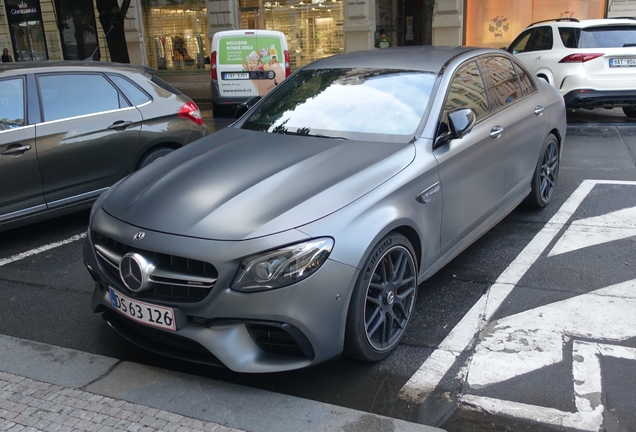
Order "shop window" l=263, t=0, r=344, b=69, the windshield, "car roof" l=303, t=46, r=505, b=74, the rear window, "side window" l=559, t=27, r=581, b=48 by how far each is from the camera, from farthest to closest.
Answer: "shop window" l=263, t=0, r=344, b=69, "side window" l=559, t=27, r=581, b=48, the rear window, "car roof" l=303, t=46, r=505, b=74, the windshield

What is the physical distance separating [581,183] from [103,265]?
18.0ft

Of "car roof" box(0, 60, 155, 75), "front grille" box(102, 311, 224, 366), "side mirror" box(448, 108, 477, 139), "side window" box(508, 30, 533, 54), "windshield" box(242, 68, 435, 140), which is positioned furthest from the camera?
"side window" box(508, 30, 533, 54)

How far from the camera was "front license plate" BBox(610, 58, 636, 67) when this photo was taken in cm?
1004

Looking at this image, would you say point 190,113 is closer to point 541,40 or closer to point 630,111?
point 541,40

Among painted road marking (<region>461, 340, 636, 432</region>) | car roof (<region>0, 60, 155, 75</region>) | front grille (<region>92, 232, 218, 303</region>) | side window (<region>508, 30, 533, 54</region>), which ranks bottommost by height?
painted road marking (<region>461, 340, 636, 432</region>)

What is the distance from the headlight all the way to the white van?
992 centimetres

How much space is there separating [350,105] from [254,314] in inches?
74.6

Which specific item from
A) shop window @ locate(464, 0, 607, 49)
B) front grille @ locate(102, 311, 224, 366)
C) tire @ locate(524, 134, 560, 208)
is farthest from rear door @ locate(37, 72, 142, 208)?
shop window @ locate(464, 0, 607, 49)

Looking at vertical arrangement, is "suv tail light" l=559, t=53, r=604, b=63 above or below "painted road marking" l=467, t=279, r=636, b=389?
above

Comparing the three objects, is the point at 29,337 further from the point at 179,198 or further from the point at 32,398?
the point at 179,198

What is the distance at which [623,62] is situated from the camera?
10070 millimetres

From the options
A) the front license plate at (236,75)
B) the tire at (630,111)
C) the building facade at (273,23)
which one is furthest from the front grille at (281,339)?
the building facade at (273,23)

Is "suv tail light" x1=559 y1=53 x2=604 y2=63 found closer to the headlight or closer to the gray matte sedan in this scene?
the gray matte sedan

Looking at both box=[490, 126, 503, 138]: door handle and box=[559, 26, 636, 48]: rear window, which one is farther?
box=[559, 26, 636, 48]: rear window
